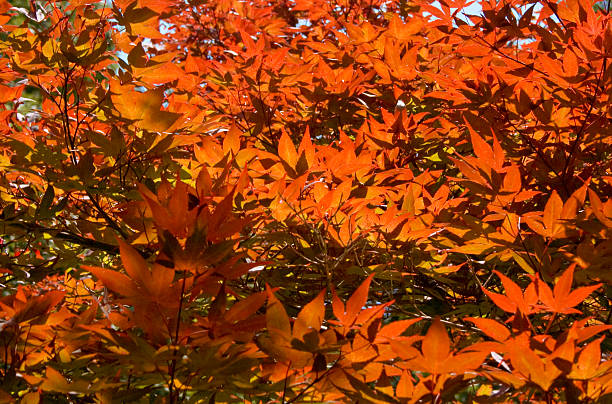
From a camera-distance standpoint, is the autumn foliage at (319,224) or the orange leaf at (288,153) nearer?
the autumn foliage at (319,224)

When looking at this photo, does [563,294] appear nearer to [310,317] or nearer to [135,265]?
[310,317]

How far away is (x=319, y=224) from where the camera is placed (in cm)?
140

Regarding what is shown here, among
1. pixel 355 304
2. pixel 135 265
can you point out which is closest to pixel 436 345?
pixel 355 304

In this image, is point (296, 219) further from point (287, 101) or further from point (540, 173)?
point (287, 101)

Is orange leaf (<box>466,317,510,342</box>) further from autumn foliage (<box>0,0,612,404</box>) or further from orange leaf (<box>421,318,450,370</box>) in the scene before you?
orange leaf (<box>421,318,450,370</box>)

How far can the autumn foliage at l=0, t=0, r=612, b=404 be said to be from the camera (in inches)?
32.3

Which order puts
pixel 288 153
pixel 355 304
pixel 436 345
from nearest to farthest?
pixel 436 345 < pixel 355 304 < pixel 288 153

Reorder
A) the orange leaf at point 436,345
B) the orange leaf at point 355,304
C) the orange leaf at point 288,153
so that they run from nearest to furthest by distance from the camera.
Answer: the orange leaf at point 436,345, the orange leaf at point 355,304, the orange leaf at point 288,153

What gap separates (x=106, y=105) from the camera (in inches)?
51.6

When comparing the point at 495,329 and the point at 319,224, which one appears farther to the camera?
the point at 319,224

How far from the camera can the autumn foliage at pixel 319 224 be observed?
2.69 feet

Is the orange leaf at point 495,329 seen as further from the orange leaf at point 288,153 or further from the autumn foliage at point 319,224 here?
the orange leaf at point 288,153

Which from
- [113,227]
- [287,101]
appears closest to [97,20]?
[113,227]

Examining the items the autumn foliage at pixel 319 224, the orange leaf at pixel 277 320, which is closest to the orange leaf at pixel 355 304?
the autumn foliage at pixel 319 224
